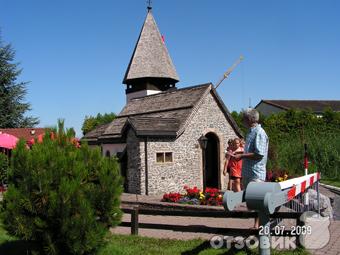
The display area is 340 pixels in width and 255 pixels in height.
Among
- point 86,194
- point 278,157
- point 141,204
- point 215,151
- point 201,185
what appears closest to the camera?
point 86,194

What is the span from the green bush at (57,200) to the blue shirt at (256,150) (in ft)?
7.96

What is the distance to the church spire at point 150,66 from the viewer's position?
111ft

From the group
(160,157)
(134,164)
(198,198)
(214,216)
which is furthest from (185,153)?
(214,216)

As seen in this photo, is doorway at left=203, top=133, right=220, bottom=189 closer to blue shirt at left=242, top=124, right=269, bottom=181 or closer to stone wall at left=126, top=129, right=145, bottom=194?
stone wall at left=126, top=129, right=145, bottom=194

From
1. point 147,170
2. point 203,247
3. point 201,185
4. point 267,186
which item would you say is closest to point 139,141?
point 147,170

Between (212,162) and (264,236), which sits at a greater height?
(212,162)

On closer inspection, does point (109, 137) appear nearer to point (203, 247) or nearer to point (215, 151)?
point (215, 151)

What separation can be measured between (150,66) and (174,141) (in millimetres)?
15746

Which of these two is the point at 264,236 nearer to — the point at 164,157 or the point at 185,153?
the point at 164,157

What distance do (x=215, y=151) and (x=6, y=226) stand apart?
16.8 metres

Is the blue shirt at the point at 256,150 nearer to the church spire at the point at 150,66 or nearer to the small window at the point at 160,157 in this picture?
the small window at the point at 160,157

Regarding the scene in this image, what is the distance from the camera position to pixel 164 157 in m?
19.1

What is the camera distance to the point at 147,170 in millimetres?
18547

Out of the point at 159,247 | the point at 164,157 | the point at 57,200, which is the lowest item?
the point at 159,247
